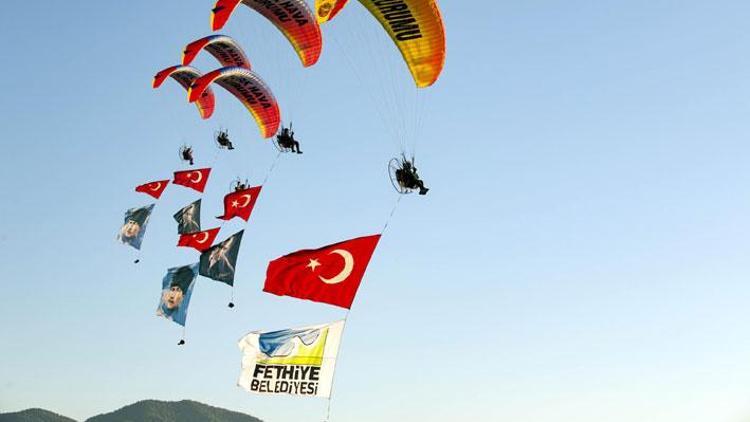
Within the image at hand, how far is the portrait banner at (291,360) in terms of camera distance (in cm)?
1861

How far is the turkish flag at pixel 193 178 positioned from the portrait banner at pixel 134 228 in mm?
2729

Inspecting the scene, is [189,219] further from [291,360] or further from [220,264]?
[291,360]

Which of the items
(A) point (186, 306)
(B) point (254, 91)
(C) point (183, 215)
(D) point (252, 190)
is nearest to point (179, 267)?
(A) point (186, 306)

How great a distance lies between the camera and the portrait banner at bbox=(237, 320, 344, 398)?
18.6 meters

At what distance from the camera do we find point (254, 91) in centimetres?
4147

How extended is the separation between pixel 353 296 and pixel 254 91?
963 inches

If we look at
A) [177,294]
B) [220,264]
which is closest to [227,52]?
[220,264]

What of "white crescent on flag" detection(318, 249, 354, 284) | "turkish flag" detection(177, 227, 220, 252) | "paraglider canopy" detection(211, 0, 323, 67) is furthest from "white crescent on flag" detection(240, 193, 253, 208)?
"white crescent on flag" detection(318, 249, 354, 284)

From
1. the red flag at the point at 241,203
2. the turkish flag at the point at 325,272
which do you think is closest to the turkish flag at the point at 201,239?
the red flag at the point at 241,203

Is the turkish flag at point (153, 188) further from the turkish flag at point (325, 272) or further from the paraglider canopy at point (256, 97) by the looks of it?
the turkish flag at point (325, 272)

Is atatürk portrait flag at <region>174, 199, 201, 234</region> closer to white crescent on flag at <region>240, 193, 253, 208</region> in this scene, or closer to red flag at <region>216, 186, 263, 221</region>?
red flag at <region>216, 186, 263, 221</region>

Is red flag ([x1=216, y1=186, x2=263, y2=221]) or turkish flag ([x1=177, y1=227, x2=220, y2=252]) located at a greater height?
red flag ([x1=216, y1=186, x2=263, y2=221])

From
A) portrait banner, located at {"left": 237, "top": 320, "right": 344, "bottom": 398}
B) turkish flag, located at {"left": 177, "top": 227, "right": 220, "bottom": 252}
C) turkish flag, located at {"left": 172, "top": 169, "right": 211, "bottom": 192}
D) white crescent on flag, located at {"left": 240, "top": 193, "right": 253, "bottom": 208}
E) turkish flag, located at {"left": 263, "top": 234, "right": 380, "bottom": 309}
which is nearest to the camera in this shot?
portrait banner, located at {"left": 237, "top": 320, "right": 344, "bottom": 398}

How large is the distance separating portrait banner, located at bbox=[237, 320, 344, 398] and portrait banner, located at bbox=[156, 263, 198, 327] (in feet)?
45.1
